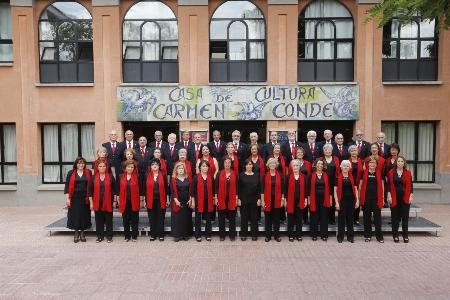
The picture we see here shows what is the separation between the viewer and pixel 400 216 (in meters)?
9.80

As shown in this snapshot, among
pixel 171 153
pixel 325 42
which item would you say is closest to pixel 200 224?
pixel 171 153

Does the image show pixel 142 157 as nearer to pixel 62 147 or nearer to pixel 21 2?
pixel 62 147

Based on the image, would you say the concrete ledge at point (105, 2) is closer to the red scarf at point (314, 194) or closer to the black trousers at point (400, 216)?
the red scarf at point (314, 194)

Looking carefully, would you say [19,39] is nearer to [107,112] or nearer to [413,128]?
[107,112]

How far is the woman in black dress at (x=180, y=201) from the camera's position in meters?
9.68

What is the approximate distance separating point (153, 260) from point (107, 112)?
775 cm

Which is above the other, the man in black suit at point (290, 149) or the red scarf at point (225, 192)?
the man in black suit at point (290, 149)

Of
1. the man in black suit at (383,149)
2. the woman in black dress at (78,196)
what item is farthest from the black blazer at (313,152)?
the woman in black dress at (78,196)

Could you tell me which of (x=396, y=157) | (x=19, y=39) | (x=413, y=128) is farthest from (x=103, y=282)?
(x=413, y=128)

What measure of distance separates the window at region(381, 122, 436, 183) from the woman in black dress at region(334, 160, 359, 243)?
6461 millimetres

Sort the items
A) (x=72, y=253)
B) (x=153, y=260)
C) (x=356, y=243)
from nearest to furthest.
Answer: (x=153, y=260), (x=72, y=253), (x=356, y=243)

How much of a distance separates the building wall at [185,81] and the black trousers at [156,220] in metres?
5.37

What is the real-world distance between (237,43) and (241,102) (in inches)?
82.0

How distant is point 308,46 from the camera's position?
1498 centimetres
